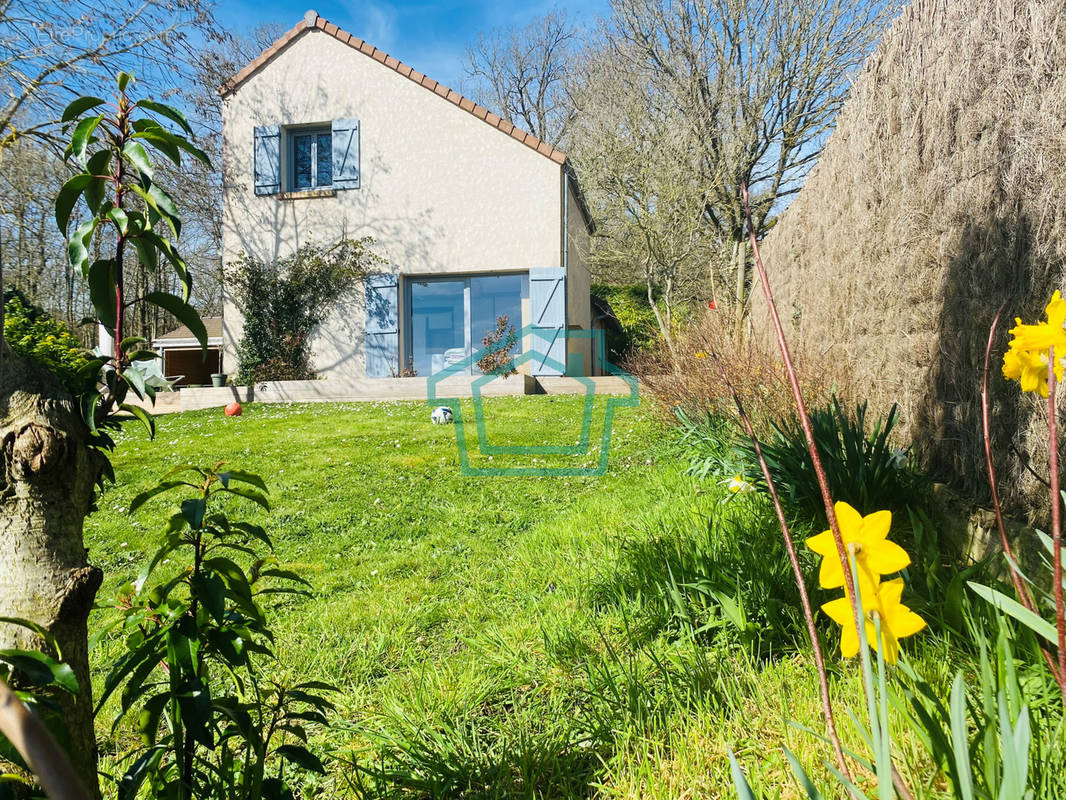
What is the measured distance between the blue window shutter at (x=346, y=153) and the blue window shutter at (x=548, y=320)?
409cm

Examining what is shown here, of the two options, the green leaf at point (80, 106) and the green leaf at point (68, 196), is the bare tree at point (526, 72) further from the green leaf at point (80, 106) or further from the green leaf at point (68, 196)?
the green leaf at point (68, 196)

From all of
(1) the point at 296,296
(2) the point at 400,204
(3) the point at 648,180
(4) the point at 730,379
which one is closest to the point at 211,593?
(4) the point at 730,379

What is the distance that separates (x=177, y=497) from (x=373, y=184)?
8845 mm

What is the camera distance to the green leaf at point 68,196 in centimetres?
91

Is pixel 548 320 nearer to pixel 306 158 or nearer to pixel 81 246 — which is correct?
pixel 306 158

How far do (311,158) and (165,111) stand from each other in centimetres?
1305

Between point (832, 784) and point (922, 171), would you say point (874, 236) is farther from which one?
point (832, 784)

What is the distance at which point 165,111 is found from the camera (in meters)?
1.06

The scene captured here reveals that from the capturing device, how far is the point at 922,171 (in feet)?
10.1

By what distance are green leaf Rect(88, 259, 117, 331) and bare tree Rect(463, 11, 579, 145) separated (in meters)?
21.7

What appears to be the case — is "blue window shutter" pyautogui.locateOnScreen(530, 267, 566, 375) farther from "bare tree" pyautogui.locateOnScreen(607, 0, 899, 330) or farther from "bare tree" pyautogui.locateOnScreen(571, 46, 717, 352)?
"bare tree" pyautogui.locateOnScreen(607, 0, 899, 330)

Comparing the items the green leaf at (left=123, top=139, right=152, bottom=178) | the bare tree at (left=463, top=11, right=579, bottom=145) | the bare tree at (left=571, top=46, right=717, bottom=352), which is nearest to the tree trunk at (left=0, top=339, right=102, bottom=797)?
the green leaf at (left=123, top=139, right=152, bottom=178)

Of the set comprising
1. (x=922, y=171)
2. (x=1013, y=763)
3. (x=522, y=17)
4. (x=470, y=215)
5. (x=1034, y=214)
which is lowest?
(x=1013, y=763)

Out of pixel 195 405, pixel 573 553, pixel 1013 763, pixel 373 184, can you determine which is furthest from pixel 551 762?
pixel 373 184
